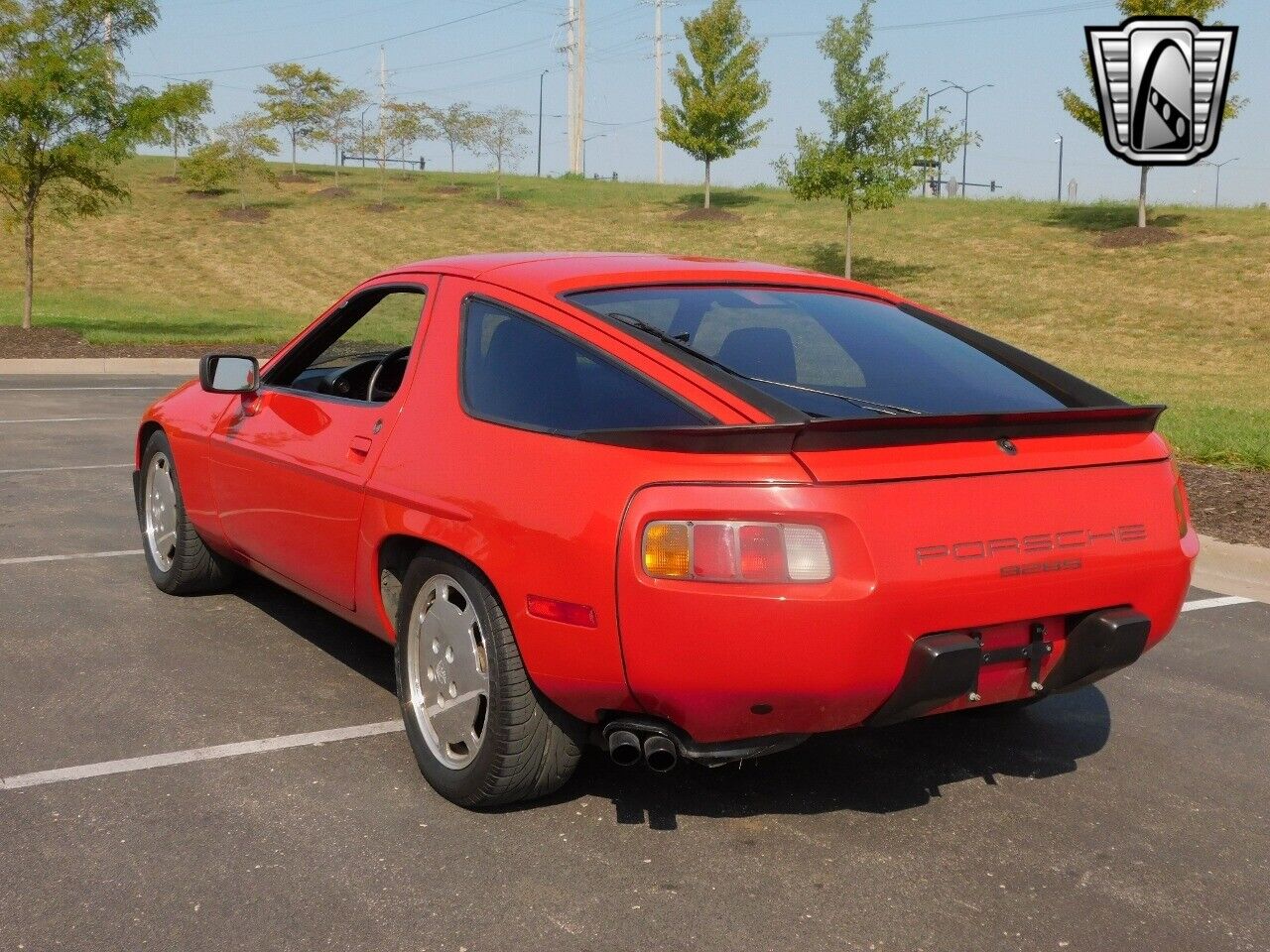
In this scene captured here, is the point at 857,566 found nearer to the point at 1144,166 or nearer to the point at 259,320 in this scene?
the point at 259,320

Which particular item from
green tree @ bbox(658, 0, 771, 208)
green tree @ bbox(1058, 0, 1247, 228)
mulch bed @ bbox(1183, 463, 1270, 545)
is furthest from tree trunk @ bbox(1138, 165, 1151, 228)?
mulch bed @ bbox(1183, 463, 1270, 545)

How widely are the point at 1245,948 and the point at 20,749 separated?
359cm

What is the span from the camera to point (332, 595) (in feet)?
15.8

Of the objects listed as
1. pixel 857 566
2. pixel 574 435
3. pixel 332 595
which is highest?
pixel 574 435

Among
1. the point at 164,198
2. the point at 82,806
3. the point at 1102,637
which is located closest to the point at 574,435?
the point at 1102,637

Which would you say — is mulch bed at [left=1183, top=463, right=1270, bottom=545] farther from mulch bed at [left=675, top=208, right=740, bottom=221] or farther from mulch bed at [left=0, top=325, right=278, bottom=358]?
mulch bed at [left=675, top=208, right=740, bottom=221]

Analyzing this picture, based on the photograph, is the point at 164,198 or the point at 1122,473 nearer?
the point at 1122,473

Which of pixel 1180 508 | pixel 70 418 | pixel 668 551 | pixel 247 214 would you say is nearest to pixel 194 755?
pixel 668 551

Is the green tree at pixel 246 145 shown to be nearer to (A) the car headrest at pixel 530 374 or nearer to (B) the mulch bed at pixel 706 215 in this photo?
(B) the mulch bed at pixel 706 215

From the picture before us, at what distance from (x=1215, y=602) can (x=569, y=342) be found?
14.4 ft

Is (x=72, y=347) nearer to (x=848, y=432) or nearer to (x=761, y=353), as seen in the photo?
(x=761, y=353)

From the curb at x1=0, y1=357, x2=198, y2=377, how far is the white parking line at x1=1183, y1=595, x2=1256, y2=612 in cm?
1583

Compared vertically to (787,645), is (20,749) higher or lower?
lower

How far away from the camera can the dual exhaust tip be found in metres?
3.58
